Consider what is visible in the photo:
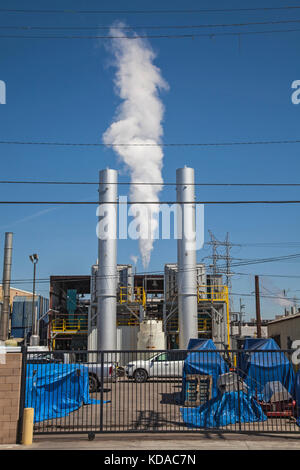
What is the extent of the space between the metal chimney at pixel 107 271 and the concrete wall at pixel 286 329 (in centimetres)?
1108

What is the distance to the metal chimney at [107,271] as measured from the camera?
28781 mm

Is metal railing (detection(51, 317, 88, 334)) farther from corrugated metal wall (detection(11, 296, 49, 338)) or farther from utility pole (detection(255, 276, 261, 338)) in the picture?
utility pole (detection(255, 276, 261, 338))

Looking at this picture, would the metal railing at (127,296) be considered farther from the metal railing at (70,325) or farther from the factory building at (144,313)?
the metal railing at (70,325)

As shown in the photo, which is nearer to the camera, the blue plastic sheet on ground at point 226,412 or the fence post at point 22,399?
the fence post at point 22,399

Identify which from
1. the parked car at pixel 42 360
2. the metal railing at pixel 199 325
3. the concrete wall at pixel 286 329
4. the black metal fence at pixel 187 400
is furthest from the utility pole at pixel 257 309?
the parked car at pixel 42 360

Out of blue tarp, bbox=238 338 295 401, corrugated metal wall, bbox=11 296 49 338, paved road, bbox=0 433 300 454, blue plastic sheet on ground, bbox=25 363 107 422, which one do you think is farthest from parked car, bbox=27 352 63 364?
corrugated metal wall, bbox=11 296 49 338

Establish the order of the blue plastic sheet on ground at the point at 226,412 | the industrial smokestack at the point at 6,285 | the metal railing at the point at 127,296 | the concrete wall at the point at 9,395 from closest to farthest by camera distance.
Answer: the concrete wall at the point at 9,395 < the blue plastic sheet on ground at the point at 226,412 < the industrial smokestack at the point at 6,285 < the metal railing at the point at 127,296

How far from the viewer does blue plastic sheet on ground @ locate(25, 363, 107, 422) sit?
1203 cm

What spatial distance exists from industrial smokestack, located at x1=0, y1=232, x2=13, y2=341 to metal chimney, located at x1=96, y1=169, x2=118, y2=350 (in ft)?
20.1

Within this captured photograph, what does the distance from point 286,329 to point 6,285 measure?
18.9 metres

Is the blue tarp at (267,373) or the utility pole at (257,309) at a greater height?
the utility pole at (257,309)

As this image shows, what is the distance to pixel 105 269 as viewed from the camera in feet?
96.4
